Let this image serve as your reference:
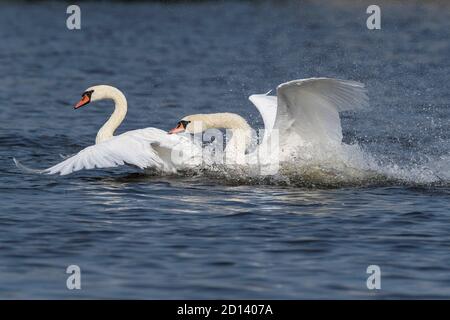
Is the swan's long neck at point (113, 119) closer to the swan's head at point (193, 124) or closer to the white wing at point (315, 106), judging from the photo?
the swan's head at point (193, 124)

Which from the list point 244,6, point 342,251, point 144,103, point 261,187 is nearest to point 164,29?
point 244,6

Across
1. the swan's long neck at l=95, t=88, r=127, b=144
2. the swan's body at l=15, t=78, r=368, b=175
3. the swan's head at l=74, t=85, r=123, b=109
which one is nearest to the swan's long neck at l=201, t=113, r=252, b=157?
the swan's body at l=15, t=78, r=368, b=175

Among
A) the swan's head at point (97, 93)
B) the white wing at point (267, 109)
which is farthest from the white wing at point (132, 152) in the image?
the swan's head at point (97, 93)

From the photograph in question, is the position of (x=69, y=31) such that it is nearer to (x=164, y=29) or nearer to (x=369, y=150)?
(x=164, y=29)

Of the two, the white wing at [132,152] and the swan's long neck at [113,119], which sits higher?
Result: the swan's long neck at [113,119]

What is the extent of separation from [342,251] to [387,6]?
29.3 m

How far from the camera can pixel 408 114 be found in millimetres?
16328

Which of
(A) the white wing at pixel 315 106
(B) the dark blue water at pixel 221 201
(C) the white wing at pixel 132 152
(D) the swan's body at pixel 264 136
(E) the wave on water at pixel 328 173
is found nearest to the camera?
(B) the dark blue water at pixel 221 201

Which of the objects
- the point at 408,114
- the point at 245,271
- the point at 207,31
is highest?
the point at 207,31

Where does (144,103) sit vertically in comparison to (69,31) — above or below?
below

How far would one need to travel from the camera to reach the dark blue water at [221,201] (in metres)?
7.69

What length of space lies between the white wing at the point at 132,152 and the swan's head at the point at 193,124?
13 cm

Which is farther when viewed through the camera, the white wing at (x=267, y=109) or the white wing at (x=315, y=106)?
the white wing at (x=267, y=109)

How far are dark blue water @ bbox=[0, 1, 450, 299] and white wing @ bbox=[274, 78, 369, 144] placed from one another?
1.89 ft
